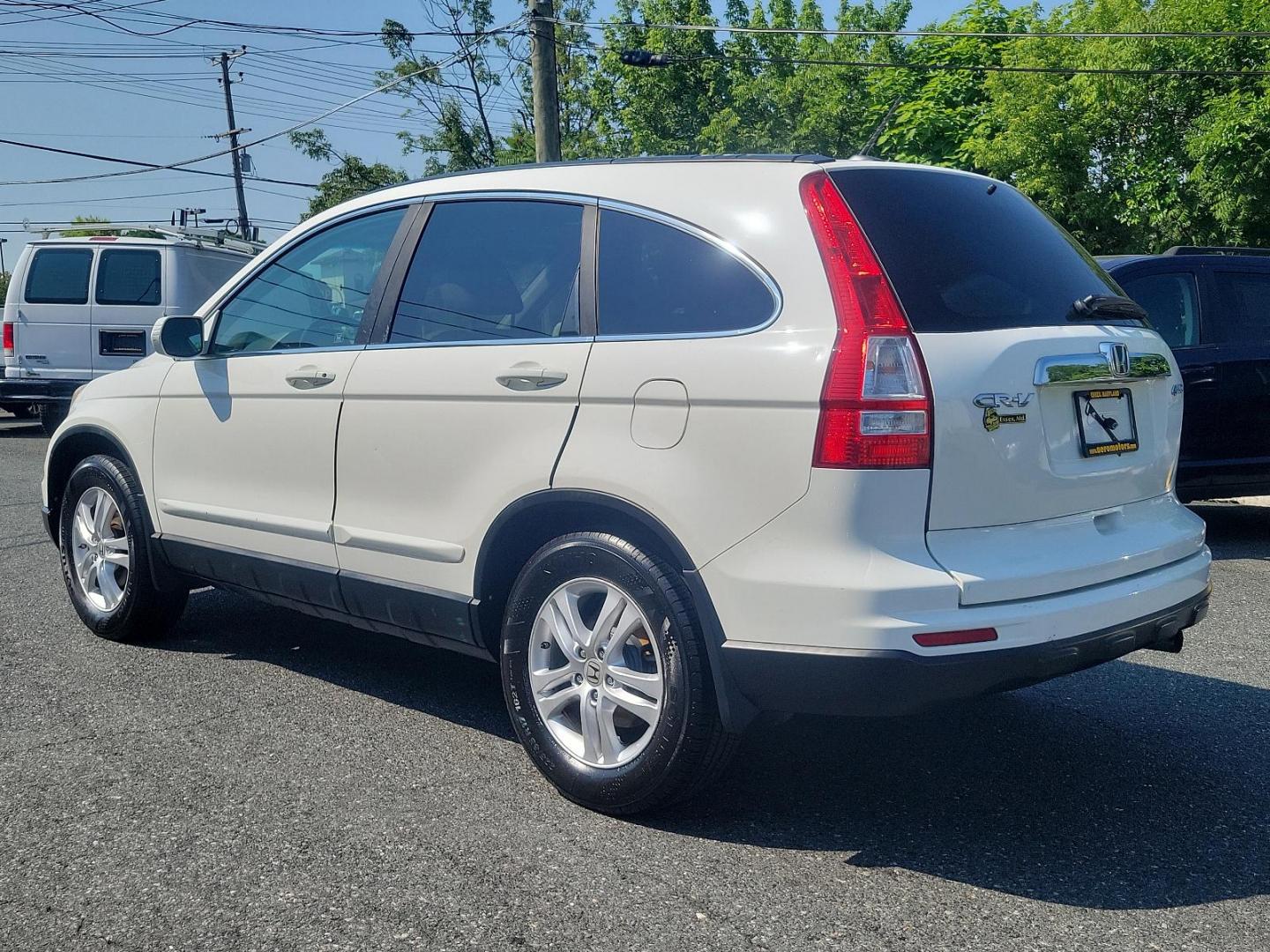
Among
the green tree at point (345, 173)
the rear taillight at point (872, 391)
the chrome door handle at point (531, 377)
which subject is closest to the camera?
the rear taillight at point (872, 391)

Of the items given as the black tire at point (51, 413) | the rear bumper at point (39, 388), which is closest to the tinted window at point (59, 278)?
the rear bumper at point (39, 388)

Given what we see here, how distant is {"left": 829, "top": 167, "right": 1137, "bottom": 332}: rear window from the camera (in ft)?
10.3

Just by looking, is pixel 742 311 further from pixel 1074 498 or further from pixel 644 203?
pixel 1074 498

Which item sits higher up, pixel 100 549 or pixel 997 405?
pixel 997 405

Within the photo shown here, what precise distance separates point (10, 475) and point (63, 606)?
6.51m

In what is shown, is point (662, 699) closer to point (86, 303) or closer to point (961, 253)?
point (961, 253)

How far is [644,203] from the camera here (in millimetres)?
3551

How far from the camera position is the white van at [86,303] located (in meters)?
14.1

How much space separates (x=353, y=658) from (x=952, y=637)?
10.0 feet

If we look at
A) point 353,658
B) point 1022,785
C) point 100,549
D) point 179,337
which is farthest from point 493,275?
point 100,549

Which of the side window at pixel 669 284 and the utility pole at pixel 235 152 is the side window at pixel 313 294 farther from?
the utility pole at pixel 235 152

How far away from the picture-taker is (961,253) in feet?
10.8

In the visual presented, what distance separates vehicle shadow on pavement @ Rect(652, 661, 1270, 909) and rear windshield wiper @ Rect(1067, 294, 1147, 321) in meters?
1.39

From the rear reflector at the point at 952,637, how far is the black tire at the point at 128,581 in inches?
134
